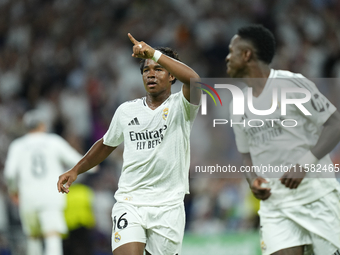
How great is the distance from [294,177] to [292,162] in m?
0.28

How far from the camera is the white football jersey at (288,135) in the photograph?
4.39 meters

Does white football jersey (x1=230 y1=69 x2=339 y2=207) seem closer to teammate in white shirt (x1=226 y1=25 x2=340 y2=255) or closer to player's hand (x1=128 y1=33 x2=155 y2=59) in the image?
teammate in white shirt (x1=226 y1=25 x2=340 y2=255)

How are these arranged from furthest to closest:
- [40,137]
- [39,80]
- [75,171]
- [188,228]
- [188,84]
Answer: [39,80]
[188,228]
[40,137]
[75,171]
[188,84]

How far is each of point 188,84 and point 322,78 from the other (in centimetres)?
758

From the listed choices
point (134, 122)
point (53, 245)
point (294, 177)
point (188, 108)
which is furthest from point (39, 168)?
point (294, 177)

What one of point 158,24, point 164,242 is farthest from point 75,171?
point 158,24

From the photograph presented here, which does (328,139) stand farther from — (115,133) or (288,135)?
(115,133)

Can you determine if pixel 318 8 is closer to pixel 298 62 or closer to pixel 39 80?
pixel 298 62

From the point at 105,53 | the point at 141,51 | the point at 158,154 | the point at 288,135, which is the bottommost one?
the point at 158,154

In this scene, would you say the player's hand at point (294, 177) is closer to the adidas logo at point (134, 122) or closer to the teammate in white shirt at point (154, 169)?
the teammate in white shirt at point (154, 169)

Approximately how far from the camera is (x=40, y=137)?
8.74 meters

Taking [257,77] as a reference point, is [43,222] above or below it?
below

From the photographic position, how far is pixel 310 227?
4.32 metres

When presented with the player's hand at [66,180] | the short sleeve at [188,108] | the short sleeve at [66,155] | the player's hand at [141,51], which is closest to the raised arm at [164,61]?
the player's hand at [141,51]
